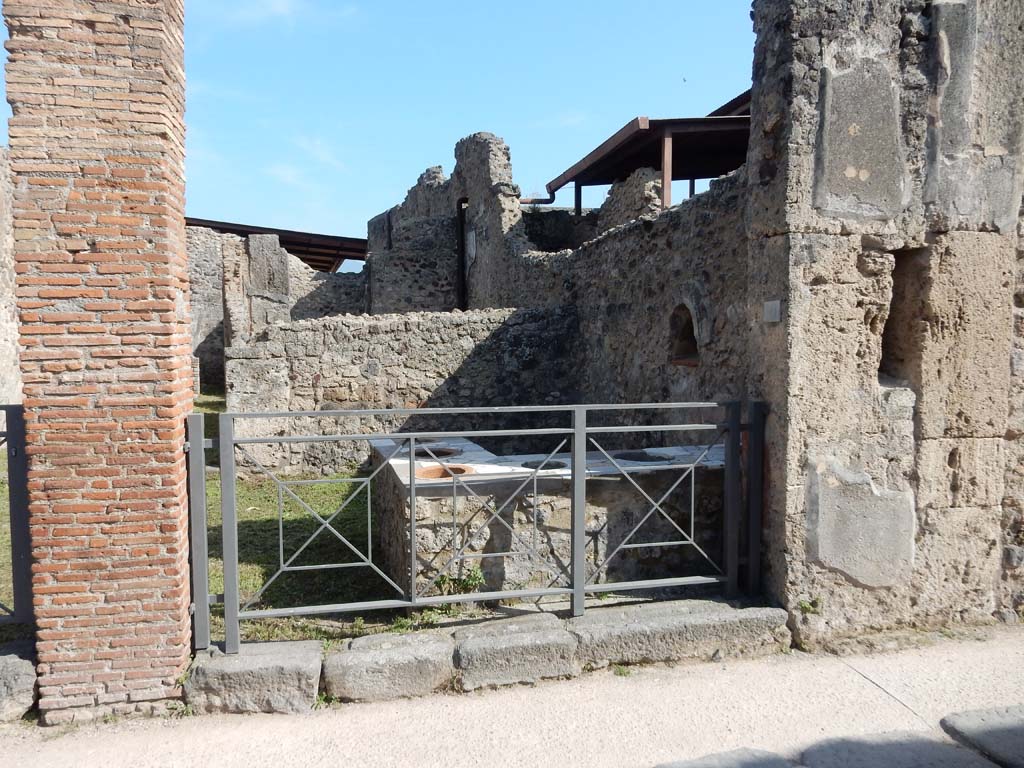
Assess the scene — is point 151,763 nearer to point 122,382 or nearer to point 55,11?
point 122,382

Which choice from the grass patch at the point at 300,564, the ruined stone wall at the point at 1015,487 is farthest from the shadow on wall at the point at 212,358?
the ruined stone wall at the point at 1015,487

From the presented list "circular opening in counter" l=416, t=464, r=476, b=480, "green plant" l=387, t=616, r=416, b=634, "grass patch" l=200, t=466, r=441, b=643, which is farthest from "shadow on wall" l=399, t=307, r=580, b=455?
"green plant" l=387, t=616, r=416, b=634

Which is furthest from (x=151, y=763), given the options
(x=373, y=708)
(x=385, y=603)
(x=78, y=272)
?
(x=78, y=272)

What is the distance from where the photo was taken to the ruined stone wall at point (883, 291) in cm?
419

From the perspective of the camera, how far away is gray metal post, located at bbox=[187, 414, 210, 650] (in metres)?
3.71

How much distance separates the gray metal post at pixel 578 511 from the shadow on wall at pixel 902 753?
1.19 metres

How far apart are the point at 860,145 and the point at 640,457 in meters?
2.50

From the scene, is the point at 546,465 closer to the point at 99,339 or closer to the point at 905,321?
the point at 905,321

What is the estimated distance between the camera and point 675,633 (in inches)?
162

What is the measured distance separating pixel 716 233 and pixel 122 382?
465 centimetres

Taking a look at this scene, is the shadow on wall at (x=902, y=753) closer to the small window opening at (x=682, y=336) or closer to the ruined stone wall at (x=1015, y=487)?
the ruined stone wall at (x=1015, y=487)

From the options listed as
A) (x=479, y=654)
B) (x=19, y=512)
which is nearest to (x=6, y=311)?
(x=19, y=512)

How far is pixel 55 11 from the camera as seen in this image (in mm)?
3320

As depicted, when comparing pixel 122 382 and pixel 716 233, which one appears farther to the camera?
pixel 716 233
